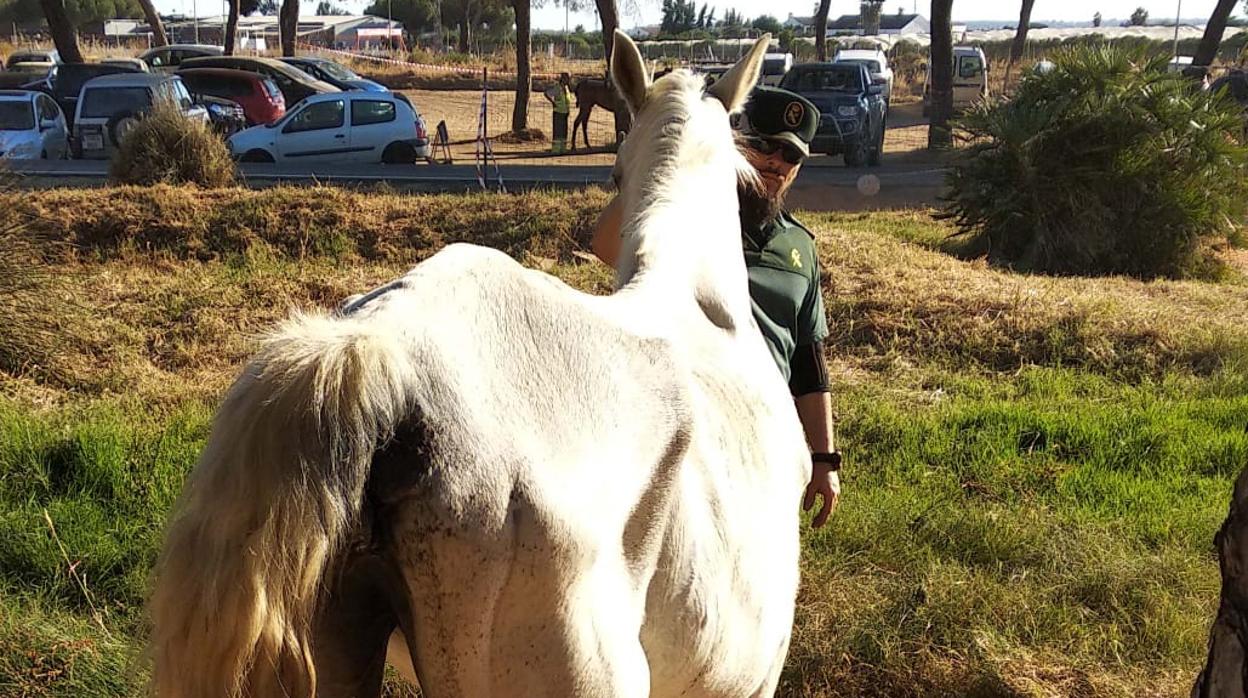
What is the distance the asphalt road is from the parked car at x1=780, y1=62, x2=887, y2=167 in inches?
38.7

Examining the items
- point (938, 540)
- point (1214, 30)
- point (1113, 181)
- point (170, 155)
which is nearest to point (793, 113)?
point (938, 540)

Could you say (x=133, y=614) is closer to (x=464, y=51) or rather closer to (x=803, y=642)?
(x=803, y=642)

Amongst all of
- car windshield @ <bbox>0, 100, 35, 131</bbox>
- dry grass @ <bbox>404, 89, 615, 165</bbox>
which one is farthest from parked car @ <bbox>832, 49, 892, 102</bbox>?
car windshield @ <bbox>0, 100, 35, 131</bbox>

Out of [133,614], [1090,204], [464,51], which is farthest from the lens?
[464,51]

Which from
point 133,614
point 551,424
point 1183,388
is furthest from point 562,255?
point 551,424

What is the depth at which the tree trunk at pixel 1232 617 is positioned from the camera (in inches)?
102

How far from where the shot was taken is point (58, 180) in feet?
49.9

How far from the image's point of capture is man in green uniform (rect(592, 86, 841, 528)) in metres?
3.14

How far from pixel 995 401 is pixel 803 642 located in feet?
10.6

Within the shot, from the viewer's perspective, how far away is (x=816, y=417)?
3381mm

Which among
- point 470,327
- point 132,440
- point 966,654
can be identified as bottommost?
point 966,654

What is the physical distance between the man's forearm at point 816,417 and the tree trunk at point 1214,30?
2685cm

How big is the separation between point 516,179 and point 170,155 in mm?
5931

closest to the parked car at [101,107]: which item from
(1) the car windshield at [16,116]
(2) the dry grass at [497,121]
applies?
(1) the car windshield at [16,116]
